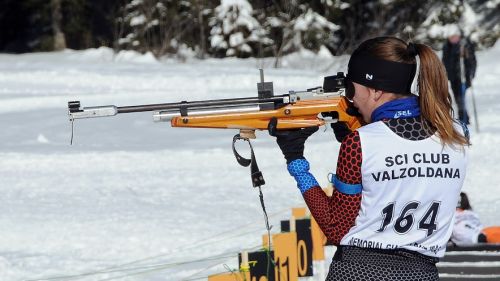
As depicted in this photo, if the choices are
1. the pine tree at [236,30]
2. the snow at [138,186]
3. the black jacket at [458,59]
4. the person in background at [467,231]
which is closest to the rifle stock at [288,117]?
the snow at [138,186]

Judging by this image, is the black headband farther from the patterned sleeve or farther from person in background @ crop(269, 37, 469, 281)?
the patterned sleeve

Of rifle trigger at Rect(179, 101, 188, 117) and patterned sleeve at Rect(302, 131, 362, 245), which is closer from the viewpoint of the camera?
patterned sleeve at Rect(302, 131, 362, 245)

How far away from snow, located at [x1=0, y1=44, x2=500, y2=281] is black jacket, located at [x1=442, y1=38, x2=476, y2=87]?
697 millimetres

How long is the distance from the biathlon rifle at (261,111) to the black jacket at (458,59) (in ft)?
37.8

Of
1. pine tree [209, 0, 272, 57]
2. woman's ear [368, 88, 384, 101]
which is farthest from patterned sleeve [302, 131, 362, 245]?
pine tree [209, 0, 272, 57]

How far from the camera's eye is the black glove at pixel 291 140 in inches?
131


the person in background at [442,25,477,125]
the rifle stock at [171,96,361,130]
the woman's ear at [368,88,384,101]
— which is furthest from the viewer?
the person in background at [442,25,477,125]

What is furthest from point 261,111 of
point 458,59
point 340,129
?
point 458,59

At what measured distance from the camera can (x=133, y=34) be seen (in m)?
31.0

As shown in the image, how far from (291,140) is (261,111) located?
28 cm

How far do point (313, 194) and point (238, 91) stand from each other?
638 inches

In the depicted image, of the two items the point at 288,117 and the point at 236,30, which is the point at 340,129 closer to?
the point at 288,117

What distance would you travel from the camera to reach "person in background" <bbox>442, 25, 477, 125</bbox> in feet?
49.0

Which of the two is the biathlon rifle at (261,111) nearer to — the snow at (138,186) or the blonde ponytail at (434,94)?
the blonde ponytail at (434,94)
